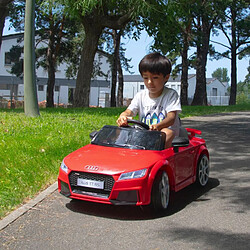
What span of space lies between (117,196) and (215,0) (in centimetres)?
2584

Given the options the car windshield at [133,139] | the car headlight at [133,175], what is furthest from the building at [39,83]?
the car headlight at [133,175]

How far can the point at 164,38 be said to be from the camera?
23094 mm

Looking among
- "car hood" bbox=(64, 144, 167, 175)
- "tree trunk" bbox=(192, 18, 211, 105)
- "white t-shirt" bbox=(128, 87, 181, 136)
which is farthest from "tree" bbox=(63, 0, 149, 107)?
"car hood" bbox=(64, 144, 167, 175)

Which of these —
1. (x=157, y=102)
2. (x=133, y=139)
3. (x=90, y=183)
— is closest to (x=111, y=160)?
(x=90, y=183)

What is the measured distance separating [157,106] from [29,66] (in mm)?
10916

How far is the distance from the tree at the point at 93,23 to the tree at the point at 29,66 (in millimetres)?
4553

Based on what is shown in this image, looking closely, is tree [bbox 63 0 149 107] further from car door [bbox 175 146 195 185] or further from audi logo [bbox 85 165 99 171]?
audi logo [bbox 85 165 99 171]

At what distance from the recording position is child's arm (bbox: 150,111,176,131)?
6184 millimetres

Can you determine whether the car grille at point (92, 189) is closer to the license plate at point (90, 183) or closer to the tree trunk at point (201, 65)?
the license plate at point (90, 183)

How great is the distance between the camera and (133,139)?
608cm

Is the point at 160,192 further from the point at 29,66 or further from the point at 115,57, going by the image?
the point at 115,57

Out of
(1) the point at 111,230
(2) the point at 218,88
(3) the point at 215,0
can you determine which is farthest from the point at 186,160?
(2) the point at 218,88

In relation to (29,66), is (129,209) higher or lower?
lower

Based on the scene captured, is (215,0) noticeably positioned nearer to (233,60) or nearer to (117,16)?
(117,16)
